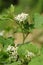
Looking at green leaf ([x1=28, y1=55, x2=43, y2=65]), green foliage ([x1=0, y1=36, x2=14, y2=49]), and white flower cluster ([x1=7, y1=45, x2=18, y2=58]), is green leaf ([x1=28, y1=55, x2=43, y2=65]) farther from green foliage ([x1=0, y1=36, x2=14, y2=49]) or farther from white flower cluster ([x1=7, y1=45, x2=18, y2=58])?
green foliage ([x1=0, y1=36, x2=14, y2=49])

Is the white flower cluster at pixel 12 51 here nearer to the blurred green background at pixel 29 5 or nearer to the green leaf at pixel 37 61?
the green leaf at pixel 37 61

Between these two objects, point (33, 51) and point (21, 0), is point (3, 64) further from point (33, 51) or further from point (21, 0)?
point (21, 0)

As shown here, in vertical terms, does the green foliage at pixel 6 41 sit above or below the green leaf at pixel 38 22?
below

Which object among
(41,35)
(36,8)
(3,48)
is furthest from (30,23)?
(36,8)

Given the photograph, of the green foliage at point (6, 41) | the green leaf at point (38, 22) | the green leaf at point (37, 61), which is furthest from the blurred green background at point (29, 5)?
the green leaf at point (37, 61)

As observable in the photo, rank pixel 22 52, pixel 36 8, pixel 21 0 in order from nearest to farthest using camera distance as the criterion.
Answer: pixel 22 52, pixel 36 8, pixel 21 0

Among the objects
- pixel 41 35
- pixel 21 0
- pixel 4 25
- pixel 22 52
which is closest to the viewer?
pixel 22 52

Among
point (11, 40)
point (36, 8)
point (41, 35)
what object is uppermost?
point (36, 8)

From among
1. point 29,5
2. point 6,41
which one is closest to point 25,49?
point 6,41

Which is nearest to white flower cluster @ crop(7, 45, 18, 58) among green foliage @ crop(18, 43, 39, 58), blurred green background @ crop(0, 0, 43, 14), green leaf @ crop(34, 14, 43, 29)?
green foliage @ crop(18, 43, 39, 58)

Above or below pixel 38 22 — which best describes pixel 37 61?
below

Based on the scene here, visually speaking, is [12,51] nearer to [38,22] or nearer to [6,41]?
[6,41]
